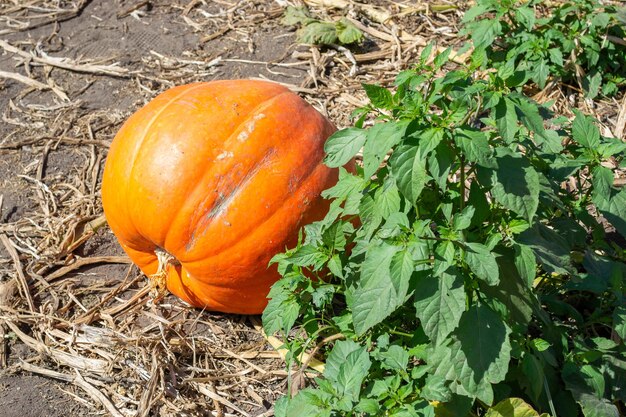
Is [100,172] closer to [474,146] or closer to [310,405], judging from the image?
[310,405]

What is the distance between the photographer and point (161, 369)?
3475mm

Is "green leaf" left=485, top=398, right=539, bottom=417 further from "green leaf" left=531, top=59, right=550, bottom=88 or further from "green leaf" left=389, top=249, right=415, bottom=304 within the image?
"green leaf" left=531, top=59, right=550, bottom=88

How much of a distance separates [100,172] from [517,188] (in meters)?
2.78

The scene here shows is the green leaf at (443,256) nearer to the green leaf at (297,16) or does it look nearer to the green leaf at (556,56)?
the green leaf at (556,56)

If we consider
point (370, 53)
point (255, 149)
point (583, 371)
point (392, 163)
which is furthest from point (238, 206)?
point (370, 53)

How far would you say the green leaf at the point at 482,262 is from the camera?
253 centimetres

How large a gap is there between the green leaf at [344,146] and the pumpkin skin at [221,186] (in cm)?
59

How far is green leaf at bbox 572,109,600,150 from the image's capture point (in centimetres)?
321

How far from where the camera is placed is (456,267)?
269 centimetres

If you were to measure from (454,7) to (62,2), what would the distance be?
9.60 feet

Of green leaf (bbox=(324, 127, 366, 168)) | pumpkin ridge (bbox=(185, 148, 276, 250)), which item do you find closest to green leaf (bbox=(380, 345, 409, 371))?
green leaf (bbox=(324, 127, 366, 168))

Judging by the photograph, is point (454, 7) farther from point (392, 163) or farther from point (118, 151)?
point (392, 163)

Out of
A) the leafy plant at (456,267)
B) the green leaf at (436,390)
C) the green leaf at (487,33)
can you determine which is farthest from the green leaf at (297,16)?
the green leaf at (436,390)

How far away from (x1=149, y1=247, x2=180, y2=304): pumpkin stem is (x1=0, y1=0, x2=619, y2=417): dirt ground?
0.15m
